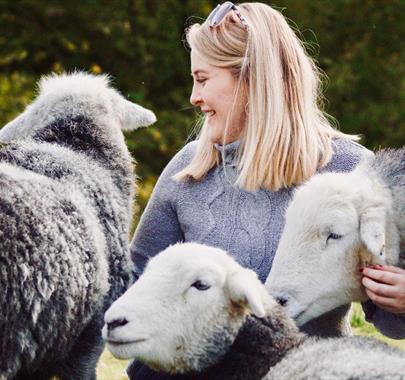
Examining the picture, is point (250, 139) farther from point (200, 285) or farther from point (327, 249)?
point (200, 285)

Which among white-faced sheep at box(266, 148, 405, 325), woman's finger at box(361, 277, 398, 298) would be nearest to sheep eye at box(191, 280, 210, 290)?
white-faced sheep at box(266, 148, 405, 325)

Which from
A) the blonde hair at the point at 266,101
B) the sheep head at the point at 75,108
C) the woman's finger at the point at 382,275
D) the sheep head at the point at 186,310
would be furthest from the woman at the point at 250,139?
the sheep head at the point at 186,310

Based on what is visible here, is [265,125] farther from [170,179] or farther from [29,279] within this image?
[29,279]

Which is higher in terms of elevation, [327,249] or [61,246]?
[327,249]

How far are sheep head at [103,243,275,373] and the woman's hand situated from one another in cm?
53

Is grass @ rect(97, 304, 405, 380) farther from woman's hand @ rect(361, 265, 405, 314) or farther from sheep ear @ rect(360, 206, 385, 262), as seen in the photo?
sheep ear @ rect(360, 206, 385, 262)

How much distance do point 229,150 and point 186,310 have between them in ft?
4.25

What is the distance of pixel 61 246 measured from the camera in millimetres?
3877

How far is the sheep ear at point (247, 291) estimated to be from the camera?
339 cm

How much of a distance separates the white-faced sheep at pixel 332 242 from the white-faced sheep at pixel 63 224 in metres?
0.83

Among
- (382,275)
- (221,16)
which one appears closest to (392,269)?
(382,275)

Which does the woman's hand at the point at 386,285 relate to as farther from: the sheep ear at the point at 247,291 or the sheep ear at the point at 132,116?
the sheep ear at the point at 132,116

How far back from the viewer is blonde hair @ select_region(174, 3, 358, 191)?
4.45 metres

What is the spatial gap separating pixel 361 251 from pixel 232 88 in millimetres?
1035
